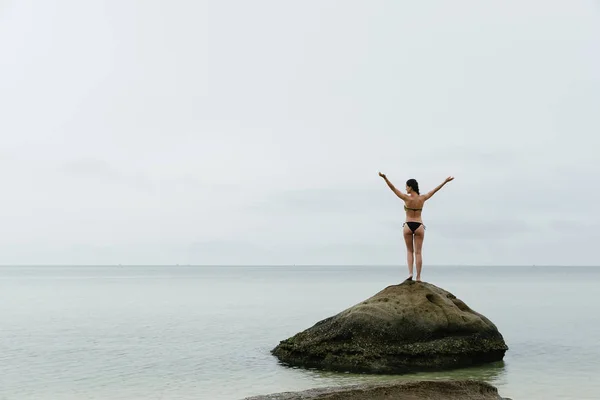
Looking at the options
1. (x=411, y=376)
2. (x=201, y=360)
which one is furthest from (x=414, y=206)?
(x=201, y=360)

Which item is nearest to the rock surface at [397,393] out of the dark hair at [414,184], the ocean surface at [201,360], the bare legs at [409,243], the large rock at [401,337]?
the ocean surface at [201,360]

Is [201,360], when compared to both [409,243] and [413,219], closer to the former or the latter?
[409,243]

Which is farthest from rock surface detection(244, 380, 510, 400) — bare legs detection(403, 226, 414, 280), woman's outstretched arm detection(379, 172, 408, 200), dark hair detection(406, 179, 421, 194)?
dark hair detection(406, 179, 421, 194)

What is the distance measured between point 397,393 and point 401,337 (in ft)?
23.0

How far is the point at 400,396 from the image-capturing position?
8.84m

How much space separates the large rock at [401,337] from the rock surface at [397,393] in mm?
6120

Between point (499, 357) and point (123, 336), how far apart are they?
17.6 metres

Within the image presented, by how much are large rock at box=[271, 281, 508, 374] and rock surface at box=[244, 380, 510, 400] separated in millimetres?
6120

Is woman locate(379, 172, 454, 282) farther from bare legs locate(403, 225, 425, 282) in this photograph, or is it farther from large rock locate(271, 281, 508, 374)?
large rock locate(271, 281, 508, 374)

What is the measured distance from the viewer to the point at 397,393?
889cm

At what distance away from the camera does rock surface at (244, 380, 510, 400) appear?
28.7 feet

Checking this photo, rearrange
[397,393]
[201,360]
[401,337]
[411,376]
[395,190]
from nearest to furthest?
1. [397,393]
2. [411,376]
3. [401,337]
4. [395,190]
5. [201,360]

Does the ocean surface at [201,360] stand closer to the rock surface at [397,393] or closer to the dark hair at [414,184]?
the dark hair at [414,184]

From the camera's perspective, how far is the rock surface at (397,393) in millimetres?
8750
